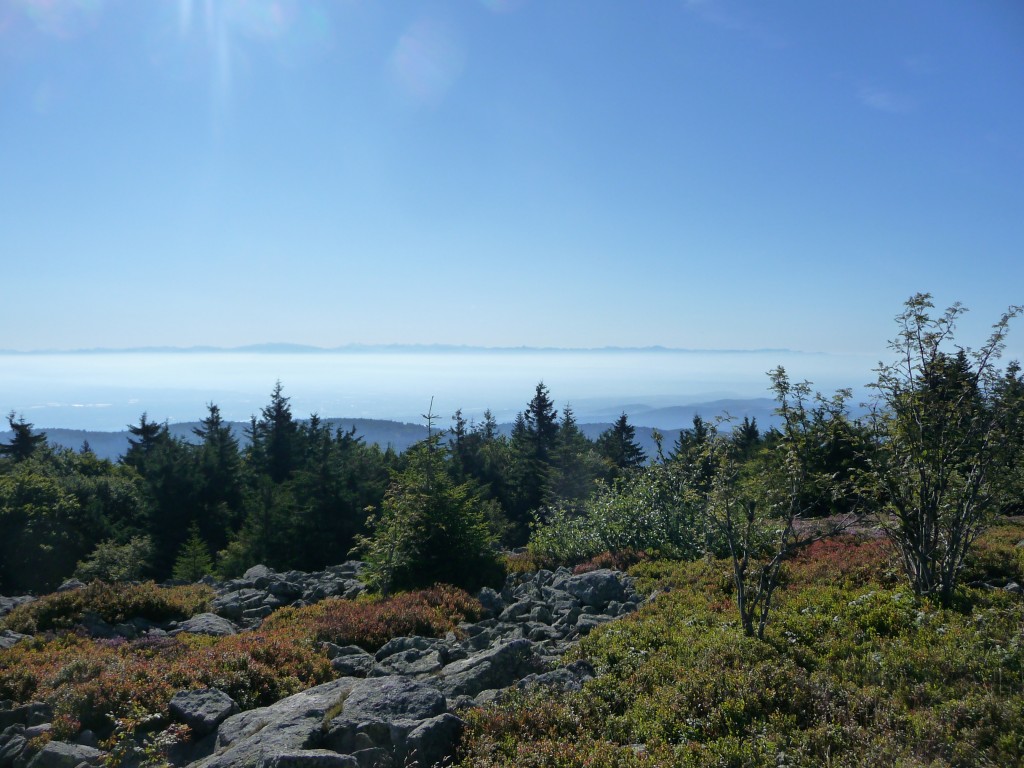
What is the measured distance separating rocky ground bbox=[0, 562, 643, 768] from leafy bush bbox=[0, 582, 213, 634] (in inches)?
22.6

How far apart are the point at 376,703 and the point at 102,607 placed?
27.7 feet

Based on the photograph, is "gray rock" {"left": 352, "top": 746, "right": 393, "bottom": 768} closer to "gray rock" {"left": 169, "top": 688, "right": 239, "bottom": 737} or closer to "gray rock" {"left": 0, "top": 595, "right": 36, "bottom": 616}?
"gray rock" {"left": 169, "top": 688, "right": 239, "bottom": 737}

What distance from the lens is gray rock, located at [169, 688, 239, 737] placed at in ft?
22.1

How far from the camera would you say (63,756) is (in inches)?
244

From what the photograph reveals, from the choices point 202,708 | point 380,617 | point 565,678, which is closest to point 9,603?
point 380,617

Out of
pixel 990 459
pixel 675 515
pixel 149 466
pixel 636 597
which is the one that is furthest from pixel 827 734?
pixel 149 466

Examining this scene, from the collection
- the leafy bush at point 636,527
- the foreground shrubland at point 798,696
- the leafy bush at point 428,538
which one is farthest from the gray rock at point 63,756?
the leafy bush at point 636,527

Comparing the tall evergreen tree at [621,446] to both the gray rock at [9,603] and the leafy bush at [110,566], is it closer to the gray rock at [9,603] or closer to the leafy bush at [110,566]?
the leafy bush at [110,566]

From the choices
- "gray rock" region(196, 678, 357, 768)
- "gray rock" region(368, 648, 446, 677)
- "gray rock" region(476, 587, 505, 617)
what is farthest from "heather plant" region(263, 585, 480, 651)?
"gray rock" region(196, 678, 357, 768)

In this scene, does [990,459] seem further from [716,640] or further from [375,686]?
[375,686]

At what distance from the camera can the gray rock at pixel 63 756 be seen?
6133mm

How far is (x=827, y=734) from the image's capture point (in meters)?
5.13

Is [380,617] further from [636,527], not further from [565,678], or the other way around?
[636,527]

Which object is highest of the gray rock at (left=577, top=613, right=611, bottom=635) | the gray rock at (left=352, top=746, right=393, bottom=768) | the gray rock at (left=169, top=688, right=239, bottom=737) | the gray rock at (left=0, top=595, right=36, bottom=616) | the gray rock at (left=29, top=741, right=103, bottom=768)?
the gray rock at (left=352, top=746, right=393, bottom=768)
